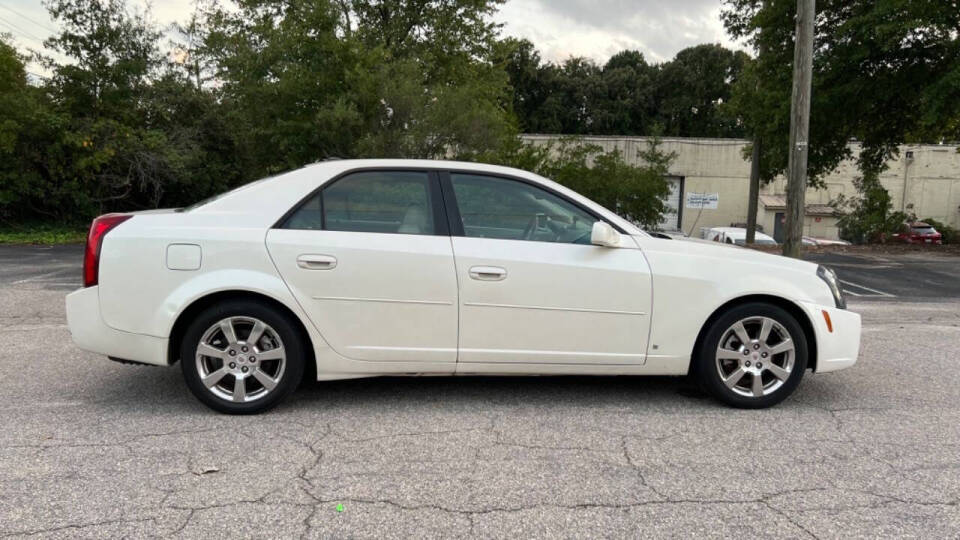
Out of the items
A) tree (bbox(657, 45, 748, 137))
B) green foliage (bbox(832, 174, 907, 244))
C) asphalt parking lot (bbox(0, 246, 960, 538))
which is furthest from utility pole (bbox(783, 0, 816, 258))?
tree (bbox(657, 45, 748, 137))

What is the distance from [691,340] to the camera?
4324mm

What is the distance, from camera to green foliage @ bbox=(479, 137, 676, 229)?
17.1 metres

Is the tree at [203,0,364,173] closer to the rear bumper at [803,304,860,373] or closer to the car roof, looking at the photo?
the car roof

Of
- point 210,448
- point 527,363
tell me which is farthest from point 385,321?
point 210,448

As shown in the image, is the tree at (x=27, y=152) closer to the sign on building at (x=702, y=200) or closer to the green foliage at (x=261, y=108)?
the green foliage at (x=261, y=108)

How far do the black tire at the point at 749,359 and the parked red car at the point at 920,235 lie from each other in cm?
2054

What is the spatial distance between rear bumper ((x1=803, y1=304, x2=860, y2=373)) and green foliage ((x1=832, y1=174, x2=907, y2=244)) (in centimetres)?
1968

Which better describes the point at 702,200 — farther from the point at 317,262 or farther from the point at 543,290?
the point at 317,262

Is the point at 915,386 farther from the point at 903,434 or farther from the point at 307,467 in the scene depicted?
the point at 307,467

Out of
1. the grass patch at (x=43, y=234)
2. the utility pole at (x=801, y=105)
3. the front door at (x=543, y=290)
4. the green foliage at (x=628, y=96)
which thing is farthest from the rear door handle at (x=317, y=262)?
the green foliage at (x=628, y=96)

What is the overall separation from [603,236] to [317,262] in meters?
1.77

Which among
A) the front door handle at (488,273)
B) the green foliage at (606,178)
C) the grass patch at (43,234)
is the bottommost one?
the grass patch at (43,234)

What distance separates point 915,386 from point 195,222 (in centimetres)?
530

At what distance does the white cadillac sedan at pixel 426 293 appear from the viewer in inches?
161
